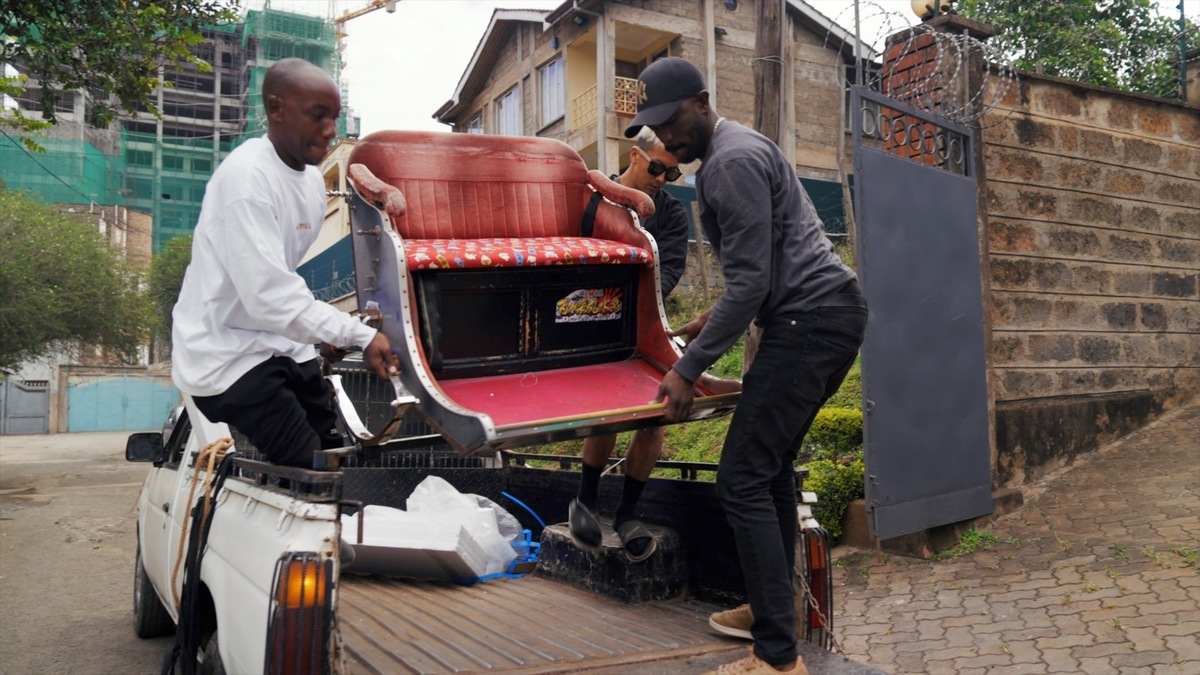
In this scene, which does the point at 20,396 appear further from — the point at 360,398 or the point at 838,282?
the point at 838,282

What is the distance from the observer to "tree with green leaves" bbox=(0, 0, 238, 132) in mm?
8211

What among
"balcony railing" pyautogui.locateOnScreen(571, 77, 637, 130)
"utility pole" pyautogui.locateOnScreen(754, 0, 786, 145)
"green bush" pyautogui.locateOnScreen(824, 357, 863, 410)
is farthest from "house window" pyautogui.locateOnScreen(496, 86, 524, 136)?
"utility pole" pyautogui.locateOnScreen(754, 0, 786, 145)

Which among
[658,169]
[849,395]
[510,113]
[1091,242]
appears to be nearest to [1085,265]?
[1091,242]

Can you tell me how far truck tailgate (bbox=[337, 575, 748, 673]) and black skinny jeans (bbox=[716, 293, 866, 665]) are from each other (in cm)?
40

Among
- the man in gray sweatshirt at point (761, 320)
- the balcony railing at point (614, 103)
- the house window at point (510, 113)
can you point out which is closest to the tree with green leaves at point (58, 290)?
the house window at point (510, 113)

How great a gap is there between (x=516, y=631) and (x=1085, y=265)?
19.5ft

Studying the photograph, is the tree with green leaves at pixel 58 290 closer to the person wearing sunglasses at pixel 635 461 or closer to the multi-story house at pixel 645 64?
the multi-story house at pixel 645 64

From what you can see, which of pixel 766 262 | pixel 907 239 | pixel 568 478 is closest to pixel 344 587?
pixel 568 478

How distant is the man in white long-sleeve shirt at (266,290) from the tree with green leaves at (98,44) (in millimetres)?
6373

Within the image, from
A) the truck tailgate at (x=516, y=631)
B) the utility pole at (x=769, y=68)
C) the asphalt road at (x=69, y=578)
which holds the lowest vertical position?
the asphalt road at (x=69, y=578)

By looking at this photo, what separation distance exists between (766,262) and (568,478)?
229 cm

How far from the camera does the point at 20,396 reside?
38.7 m

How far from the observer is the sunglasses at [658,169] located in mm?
3979

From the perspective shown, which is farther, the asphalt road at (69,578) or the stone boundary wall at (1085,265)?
the stone boundary wall at (1085,265)
